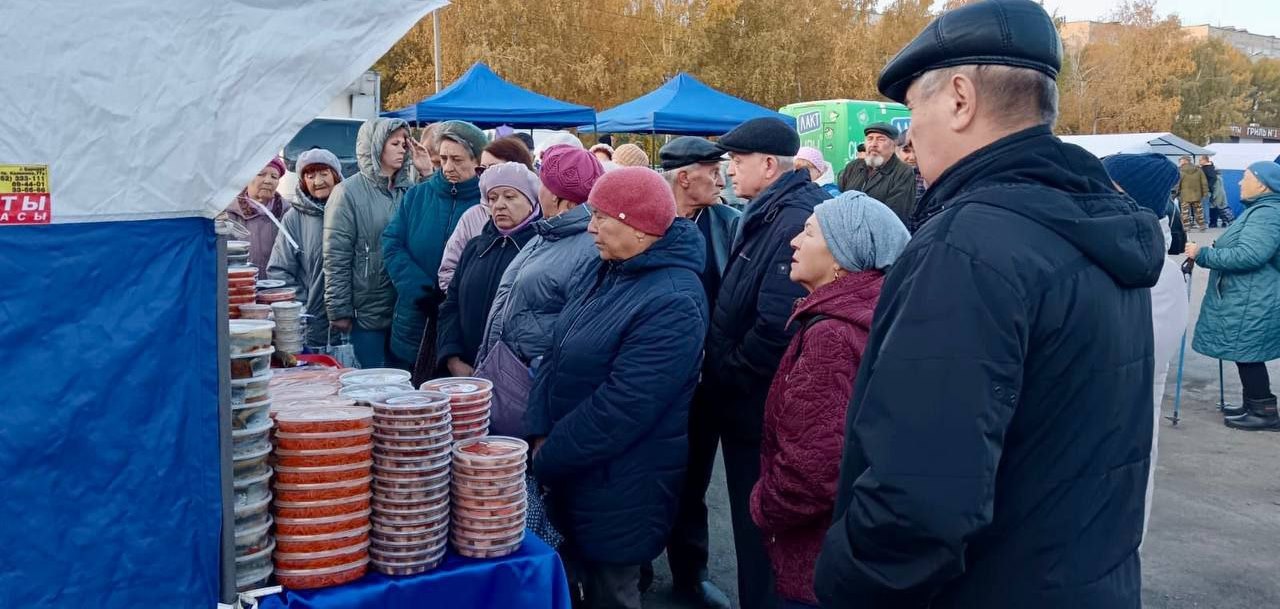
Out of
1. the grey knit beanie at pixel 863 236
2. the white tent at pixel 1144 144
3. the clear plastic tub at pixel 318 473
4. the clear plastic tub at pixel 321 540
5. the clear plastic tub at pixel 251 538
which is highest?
the white tent at pixel 1144 144

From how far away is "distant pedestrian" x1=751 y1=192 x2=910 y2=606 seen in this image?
2.56 m

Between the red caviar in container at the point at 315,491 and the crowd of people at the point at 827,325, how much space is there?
969 mm

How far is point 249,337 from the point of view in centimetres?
235

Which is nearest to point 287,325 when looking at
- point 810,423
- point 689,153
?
point 810,423

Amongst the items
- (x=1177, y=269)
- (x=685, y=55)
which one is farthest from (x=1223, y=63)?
(x=1177, y=269)

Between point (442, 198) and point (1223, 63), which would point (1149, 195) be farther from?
point (1223, 63)

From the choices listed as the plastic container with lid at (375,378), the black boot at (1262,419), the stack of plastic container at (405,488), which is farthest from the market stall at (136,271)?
the black boot at (1262,419)

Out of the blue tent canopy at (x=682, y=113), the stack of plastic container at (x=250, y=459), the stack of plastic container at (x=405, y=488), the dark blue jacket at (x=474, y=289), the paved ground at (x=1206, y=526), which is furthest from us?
the blue tent canopy at (x=682, y=113)

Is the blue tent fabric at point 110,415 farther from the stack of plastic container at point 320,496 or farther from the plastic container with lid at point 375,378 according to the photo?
the plastic container with lid at point 375,378

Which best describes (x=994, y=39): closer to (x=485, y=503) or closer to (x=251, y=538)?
(x=485, y=503)

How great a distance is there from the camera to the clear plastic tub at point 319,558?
7.70 ft

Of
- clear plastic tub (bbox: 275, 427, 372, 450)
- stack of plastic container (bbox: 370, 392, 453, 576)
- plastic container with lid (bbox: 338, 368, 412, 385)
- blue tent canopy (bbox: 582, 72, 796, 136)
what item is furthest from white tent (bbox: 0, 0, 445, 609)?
blue tent canopy (bbox: 582, 72, 796, 136)

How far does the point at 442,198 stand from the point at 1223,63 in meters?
62.5

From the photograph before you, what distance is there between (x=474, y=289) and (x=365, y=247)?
1.39m
